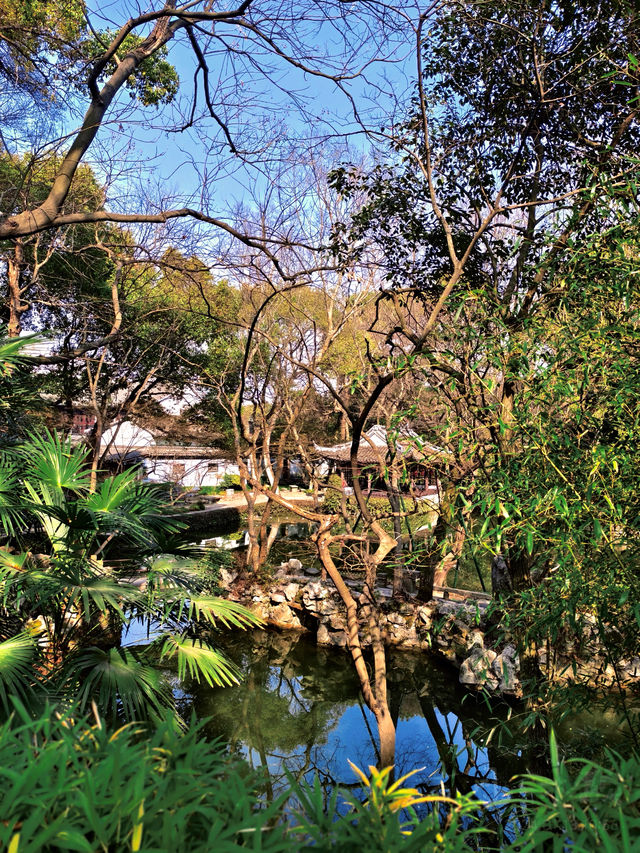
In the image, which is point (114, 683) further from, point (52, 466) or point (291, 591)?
point (291, 591)

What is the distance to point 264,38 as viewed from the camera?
110 inches

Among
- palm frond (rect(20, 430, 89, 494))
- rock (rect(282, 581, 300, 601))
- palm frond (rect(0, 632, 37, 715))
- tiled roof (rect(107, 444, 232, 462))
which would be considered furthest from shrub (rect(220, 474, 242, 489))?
palm frond (rect(0, 632, 37, 715))

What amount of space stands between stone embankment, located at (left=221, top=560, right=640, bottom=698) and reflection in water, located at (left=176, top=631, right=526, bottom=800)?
0.78 ft

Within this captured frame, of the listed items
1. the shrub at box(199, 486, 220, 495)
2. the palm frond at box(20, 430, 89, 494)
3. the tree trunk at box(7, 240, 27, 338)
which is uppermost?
the tree trunk at box(7, 240, 27, 338)

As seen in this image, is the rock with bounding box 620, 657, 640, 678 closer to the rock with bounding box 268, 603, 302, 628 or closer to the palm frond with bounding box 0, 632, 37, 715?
the rock with bounding box 268, 603, 302, 628

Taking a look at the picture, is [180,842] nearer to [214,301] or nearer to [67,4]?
[67,4]

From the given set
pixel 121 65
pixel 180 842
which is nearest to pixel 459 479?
pixel 180 842

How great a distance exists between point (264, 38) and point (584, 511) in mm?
2594

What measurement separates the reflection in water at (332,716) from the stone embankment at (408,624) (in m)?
0.24

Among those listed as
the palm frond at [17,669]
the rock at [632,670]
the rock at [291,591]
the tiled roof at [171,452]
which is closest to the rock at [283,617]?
the rock at [291,591]

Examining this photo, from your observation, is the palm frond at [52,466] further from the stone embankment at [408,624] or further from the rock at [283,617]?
the rock at [283,617]

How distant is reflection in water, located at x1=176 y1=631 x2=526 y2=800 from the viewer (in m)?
4.70

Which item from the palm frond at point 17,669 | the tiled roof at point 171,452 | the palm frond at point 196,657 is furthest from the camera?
the tiled roof at point 171,452

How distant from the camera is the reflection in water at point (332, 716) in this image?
4703mm
